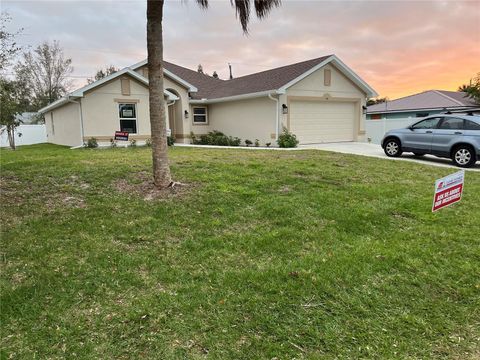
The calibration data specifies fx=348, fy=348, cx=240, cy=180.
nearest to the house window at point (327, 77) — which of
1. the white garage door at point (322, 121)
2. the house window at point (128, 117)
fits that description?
the white garage door at point (322, 121)

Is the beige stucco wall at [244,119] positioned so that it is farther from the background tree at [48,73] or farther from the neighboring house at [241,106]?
the background tree at [48,73]

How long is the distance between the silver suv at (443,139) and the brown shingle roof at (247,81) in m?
6.21

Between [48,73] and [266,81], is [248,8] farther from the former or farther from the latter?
[48,73]

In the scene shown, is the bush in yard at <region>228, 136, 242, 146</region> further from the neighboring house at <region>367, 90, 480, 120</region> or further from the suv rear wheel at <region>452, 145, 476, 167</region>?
the neighboring house at <region>367, 90, 480, 120</region>

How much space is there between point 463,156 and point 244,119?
35.0ft

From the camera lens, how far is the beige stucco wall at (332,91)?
1691 cm

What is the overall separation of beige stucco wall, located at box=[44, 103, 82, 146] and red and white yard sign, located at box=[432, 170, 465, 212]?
15867 mm

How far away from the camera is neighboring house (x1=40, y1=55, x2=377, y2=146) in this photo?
53.3 ft

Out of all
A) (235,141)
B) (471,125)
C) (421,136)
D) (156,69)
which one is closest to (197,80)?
(235,141)

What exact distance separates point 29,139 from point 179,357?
3050 centimetres

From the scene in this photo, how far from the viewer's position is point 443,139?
1130 cm

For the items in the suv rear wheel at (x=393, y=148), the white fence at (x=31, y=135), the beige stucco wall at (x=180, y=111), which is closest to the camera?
the suv rear wheel at (x=393, y=148)

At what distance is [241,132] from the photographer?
19.0 m

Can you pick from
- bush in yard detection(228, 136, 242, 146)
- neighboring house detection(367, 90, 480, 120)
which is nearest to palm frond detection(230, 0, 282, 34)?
bush in yard detection(228, 136, 242, 146)
